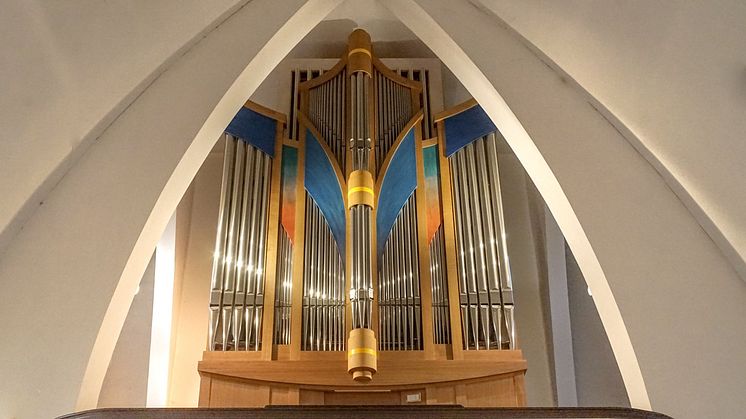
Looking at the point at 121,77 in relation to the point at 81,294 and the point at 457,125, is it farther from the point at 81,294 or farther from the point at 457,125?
the point at 457,125

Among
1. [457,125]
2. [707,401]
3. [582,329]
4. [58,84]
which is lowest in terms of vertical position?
[707,401]

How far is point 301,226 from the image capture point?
7152 mm

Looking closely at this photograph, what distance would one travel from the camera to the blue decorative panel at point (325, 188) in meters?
7.16

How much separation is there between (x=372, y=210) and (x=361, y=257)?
1.48 feet

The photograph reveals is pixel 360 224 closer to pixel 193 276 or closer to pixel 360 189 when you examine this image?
pixel 360 189

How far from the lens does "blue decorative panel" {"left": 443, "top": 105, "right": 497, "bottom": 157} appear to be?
7578mm

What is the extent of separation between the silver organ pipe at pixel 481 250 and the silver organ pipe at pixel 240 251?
1.66 m

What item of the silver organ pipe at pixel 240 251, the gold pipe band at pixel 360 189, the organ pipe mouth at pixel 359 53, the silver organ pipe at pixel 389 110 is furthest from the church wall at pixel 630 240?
the silver organ pipe at pixel 240 251

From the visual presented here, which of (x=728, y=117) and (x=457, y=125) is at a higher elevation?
(x=457, y=125)

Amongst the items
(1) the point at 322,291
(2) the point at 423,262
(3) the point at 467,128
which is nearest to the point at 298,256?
(1) the point at 322,291

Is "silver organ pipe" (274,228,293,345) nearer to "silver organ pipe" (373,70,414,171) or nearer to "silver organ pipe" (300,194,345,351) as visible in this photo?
"silver organ pipe" (300,194,345,351)

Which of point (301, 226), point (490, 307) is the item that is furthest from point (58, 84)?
point (490, 307)

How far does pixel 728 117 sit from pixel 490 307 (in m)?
2.46

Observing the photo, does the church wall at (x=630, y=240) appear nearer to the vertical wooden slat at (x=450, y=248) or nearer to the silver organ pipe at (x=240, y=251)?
the vertical wooden slat at (x=450, y=248)
